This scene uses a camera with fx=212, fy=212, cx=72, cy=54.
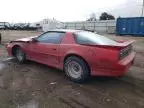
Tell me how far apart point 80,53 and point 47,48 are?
1.45 m

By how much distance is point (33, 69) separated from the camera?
721 centimetres

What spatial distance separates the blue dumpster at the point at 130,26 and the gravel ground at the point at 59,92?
2115cm

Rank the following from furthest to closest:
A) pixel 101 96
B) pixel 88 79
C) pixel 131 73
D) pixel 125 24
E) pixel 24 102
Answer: pixel 125 24, pixel 131 73, pixel 88 79, pixel 101 96, pixel 24 102

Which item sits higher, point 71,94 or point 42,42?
point 42,42

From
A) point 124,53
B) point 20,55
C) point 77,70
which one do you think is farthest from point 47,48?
point 124,53

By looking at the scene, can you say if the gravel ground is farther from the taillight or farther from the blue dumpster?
the blue dumpster

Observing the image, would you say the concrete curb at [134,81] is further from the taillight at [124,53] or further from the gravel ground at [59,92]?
the taillight at [124,53]

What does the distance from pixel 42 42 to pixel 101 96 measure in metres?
2.93

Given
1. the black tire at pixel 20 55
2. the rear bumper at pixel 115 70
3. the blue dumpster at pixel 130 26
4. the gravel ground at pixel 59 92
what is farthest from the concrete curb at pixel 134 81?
the blue dumpster at pixel 130 26

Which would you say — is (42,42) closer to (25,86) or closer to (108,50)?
(25,86)

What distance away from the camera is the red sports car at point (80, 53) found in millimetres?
5180

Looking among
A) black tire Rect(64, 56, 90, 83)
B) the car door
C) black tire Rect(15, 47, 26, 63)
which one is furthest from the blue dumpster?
black tire Rect(64, 56, 90, 83)

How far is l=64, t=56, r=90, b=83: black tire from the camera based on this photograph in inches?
219

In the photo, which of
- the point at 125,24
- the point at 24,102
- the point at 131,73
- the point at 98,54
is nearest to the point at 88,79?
the point at 98,54
